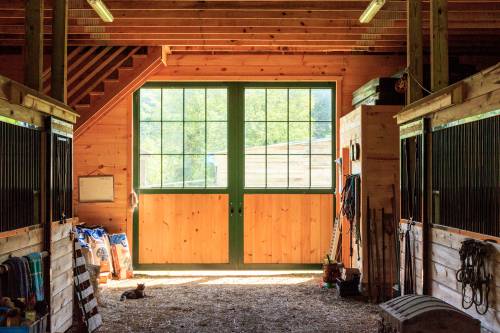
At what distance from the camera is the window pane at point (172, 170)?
29.2ft

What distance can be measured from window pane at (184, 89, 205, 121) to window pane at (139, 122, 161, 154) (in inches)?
20.1

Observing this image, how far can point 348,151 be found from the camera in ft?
27.0

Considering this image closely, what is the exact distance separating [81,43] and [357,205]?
445 centimetres

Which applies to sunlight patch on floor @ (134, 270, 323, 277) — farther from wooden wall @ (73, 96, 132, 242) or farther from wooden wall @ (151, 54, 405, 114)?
wooden wall @ (151, 54, 405, 114)

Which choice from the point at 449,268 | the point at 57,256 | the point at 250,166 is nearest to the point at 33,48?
the point at 57,256

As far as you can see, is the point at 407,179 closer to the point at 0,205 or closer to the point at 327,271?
the point at 327,271

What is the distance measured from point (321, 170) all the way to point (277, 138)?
2.88 ft

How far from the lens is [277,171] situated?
8.98 m

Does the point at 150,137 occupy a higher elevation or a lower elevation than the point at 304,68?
lower

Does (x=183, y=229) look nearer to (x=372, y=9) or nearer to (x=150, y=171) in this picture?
(x=150, y=171)

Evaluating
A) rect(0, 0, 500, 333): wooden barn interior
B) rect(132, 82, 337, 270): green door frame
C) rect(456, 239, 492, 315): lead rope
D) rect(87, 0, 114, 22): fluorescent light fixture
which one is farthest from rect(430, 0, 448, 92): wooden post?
rect(132, 82, 337, 270): green door frame

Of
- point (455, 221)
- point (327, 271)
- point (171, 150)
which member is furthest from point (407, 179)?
point (171, 150)

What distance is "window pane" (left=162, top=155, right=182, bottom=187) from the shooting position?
890cm

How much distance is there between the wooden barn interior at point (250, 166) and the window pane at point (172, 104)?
3cm
